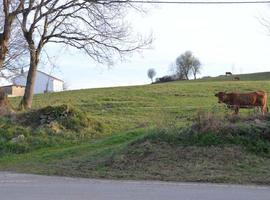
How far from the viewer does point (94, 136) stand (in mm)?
26688

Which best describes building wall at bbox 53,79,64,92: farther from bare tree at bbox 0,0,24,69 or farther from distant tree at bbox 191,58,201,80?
bare tree at bbox 0,0,24,69

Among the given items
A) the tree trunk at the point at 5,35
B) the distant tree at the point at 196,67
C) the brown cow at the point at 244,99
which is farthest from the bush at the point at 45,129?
the distant tree at the point at 196,67

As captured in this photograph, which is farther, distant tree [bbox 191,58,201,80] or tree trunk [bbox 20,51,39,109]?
distant tree [bbox 191,58,201,80]

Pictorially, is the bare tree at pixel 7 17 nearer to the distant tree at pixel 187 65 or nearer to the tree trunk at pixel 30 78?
the tree trunk at pixel 30 78

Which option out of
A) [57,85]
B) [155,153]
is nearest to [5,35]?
[155,153]

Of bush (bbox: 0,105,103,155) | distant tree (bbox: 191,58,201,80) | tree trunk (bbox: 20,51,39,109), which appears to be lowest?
bush (bbox: 0,105,103,155)

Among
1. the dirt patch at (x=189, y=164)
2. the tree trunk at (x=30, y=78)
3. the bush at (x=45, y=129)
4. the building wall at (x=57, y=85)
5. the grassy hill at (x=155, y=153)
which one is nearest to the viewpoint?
the dirt patch at (x=189, y=164)

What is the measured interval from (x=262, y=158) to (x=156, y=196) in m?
6.58

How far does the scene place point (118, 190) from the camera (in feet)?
44.0

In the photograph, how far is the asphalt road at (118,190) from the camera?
12219 mm

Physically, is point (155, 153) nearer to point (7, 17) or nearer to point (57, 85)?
point (7, 17)

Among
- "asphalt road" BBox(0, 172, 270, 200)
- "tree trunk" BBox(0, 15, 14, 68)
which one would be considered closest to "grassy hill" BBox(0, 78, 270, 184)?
"asphalt road" BBox(0, 172, 270, 200)

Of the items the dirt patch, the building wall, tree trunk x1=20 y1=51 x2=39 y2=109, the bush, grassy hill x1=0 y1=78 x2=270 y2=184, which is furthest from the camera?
the building wall

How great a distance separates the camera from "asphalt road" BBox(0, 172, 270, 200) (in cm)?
1222
